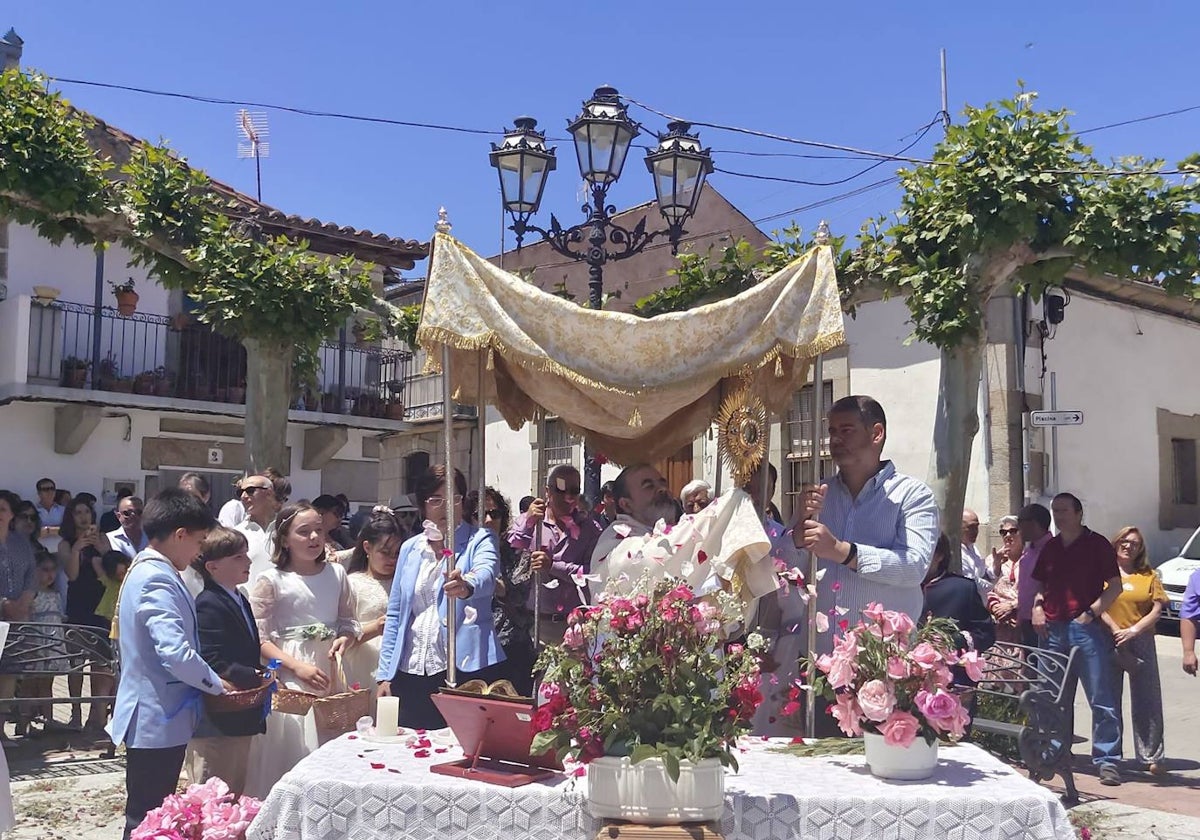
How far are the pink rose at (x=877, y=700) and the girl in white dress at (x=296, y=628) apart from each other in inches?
108

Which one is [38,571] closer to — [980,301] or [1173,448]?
[980,301]

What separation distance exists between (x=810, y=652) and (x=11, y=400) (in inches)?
609

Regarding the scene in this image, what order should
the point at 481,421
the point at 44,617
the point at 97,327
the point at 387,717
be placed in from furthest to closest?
the point at 97,327
the point at 44,617
the point at 481,421
the point at 387,717

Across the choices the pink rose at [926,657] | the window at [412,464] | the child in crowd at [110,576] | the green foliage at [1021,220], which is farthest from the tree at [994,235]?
the window at [412,464]

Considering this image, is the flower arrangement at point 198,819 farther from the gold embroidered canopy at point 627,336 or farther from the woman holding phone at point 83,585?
the woman holding phone at point 83,585

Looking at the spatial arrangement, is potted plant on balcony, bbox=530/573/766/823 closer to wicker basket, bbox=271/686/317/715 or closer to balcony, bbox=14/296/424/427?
wicker basket, bbox=271/686/317/715

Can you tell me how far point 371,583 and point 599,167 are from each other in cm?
404

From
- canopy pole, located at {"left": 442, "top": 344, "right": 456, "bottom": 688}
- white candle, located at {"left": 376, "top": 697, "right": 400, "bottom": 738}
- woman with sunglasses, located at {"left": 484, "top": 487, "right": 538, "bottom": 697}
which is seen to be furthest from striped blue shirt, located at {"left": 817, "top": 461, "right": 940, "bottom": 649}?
woman with sunglasses, located at {"left": 484, "top": 487, "right": 538, "bottom": 697}

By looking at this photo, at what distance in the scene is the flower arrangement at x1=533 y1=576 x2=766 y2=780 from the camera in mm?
3367

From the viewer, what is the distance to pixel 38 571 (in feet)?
32.3

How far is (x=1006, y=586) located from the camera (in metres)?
9.91

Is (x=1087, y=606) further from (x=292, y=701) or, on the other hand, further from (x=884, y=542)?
(x=292, y=701)

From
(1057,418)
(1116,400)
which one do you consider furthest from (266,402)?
(1116,400)

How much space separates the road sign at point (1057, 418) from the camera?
11.3 metres
